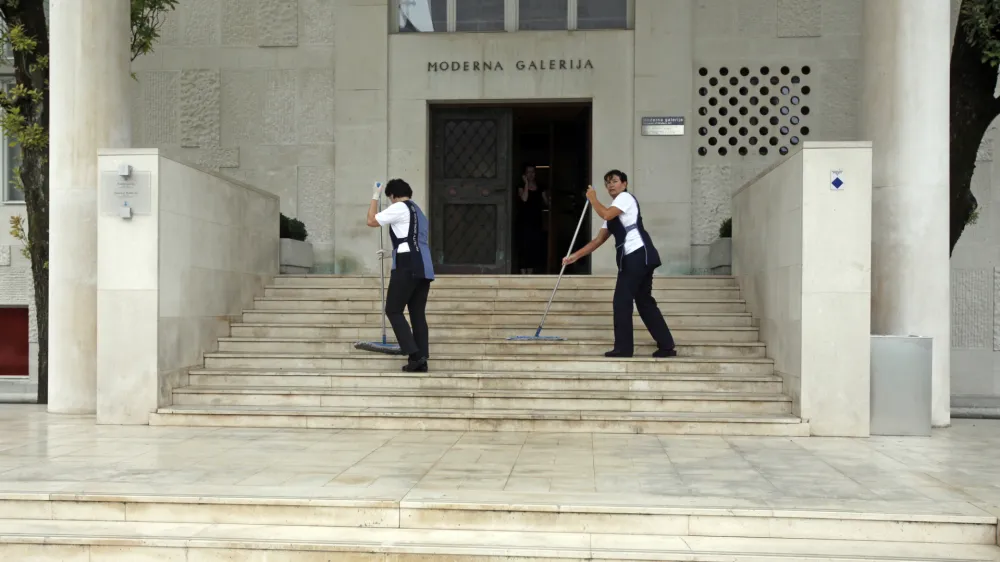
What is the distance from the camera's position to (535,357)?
990 cm

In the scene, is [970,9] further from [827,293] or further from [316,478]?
[316,478]

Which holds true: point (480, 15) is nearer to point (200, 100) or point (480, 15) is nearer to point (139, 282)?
point (200, 100)

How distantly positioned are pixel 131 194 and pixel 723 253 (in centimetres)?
699

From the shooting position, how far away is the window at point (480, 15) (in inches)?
593

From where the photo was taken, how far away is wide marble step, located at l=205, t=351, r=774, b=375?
956 cm

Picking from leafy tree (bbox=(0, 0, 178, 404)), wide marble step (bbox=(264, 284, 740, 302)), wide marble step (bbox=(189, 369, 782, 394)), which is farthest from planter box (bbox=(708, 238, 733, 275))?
leafy tree (bbox=(0, 0, 178, 404))

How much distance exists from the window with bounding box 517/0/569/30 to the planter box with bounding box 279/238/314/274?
4.67 meters

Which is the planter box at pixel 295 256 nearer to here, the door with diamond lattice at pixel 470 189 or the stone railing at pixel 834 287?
the door with diamond lattice at pixel 470 189

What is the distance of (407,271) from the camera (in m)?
9.21

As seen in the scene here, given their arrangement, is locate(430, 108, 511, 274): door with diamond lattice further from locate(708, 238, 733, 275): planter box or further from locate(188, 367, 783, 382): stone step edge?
locate(188, 367, 783, 382): stone step edge

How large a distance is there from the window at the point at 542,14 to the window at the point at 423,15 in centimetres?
115

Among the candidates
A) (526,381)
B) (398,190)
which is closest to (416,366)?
(526,381)

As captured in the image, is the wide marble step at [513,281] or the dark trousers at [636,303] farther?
the wide marble step at [513,281]

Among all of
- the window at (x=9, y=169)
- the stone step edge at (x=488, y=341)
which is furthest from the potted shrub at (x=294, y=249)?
the window at (x=9, y=169)
